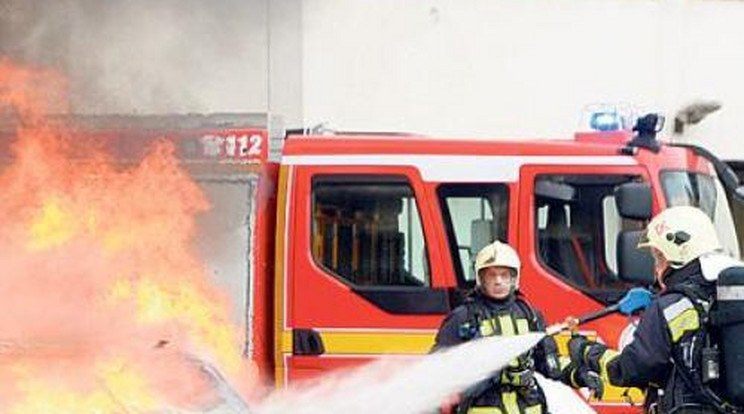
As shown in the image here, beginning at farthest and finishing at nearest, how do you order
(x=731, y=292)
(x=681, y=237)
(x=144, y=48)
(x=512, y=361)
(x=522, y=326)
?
(x=144, y=48) < (x=522, y=326) < (x=512, y=361) < (x=681, y=237) < (x=731, y=292)

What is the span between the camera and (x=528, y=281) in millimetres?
6707

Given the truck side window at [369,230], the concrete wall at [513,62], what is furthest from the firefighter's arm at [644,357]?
the concrete wall at [513,62]

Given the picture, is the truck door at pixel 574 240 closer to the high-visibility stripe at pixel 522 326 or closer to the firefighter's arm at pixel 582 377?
the high-visibility stripe at pixel 522 326

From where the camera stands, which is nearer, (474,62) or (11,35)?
(11,35)

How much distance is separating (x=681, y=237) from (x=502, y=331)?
3.58ft

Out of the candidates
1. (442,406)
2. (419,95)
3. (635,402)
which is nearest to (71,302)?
(442,406)

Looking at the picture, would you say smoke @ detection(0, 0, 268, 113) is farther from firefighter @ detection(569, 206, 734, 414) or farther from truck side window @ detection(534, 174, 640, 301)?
firefighter @ detection(569, 206, 734, 414)

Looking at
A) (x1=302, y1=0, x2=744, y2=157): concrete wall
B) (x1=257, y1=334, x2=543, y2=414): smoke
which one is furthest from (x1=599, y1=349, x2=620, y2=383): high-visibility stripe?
(x1=302, y1=0, x2=744, y2=157): concrete wall

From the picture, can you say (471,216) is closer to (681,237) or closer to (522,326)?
(522,326)

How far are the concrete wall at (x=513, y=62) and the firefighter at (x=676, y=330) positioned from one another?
318 inches

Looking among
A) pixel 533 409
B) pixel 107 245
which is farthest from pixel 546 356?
pixel 107 245

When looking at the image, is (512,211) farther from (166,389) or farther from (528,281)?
(166,389)

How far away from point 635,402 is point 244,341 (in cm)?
195

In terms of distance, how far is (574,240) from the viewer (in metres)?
6.83
